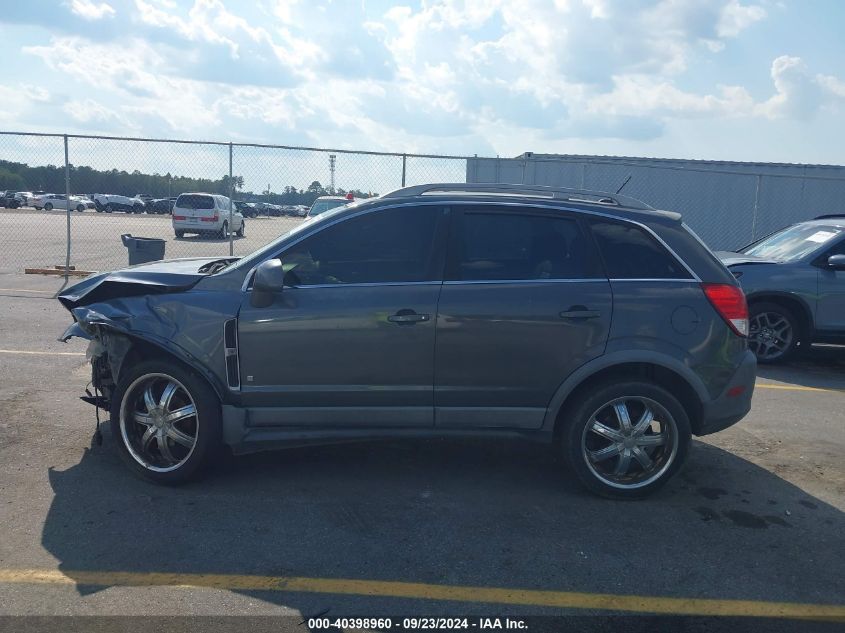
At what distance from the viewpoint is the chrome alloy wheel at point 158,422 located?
479cm

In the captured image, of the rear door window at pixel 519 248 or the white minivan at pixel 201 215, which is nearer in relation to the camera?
the rear door window at pixel 519 248

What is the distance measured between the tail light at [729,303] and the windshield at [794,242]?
4.89 metres

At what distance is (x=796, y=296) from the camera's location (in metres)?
8.82

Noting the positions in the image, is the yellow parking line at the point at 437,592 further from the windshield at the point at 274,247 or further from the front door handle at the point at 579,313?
the windshield at the point at 274,247

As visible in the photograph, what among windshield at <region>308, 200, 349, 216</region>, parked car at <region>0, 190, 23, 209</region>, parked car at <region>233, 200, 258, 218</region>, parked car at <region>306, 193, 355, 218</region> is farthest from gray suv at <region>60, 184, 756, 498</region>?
parked car at <region>0, 190, 23, 209</region>

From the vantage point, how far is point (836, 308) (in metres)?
8.78

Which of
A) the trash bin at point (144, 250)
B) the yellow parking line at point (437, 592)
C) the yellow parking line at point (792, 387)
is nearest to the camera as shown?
the yellow parking line at point (437, 592)

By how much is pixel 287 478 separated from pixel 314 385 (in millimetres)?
766

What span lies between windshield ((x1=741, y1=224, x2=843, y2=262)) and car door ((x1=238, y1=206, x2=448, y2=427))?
6.16m

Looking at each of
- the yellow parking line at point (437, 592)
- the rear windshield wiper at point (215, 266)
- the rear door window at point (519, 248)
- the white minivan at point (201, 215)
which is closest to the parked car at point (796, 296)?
the rear door window at point (519, 248)

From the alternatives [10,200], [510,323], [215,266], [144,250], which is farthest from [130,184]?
[10,200]

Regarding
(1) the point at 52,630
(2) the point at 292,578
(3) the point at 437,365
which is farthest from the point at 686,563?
(1) the point at 52,630

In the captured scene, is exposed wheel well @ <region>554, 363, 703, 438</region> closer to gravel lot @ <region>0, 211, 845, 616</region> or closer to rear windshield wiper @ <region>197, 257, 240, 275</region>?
gravel lot @ <region>0, 211, 845, 616</region>

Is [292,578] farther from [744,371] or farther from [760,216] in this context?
[760,216]
